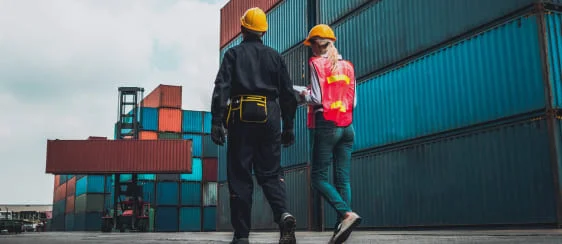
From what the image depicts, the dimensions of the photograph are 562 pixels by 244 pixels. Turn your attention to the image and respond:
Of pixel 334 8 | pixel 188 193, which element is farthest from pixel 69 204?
pixel 334 8

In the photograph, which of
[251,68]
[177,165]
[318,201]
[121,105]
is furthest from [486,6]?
[121,105]

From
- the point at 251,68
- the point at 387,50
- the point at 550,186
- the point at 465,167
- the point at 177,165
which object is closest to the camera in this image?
the point at 251,68

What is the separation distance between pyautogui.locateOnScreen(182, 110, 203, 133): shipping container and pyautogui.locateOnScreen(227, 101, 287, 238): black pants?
117ft

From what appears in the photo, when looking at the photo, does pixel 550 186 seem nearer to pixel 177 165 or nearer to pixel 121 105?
pixel 177 165

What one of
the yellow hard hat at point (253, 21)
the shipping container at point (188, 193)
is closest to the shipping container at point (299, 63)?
the yellow hard hat at point (253, 21)

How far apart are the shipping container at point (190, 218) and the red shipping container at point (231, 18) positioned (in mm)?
14775

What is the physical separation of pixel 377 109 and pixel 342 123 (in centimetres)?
1119

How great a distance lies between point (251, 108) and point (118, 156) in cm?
2761

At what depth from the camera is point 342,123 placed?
4.64m

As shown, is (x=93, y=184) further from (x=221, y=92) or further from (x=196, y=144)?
(x=221, y=92)

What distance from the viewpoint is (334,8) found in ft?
59.6

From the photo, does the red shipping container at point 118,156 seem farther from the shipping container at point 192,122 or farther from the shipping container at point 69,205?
the shipping container at point 69,205

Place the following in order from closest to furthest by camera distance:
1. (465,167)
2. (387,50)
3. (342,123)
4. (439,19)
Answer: (342,123) < (465,167) < (439,19) < (387,50)

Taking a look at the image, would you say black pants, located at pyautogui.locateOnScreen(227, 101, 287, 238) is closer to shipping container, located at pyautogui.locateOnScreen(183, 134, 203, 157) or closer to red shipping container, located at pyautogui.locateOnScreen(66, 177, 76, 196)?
shipping container, located at pyautogui.locateOnScreen(183, 134, 203, 157)
